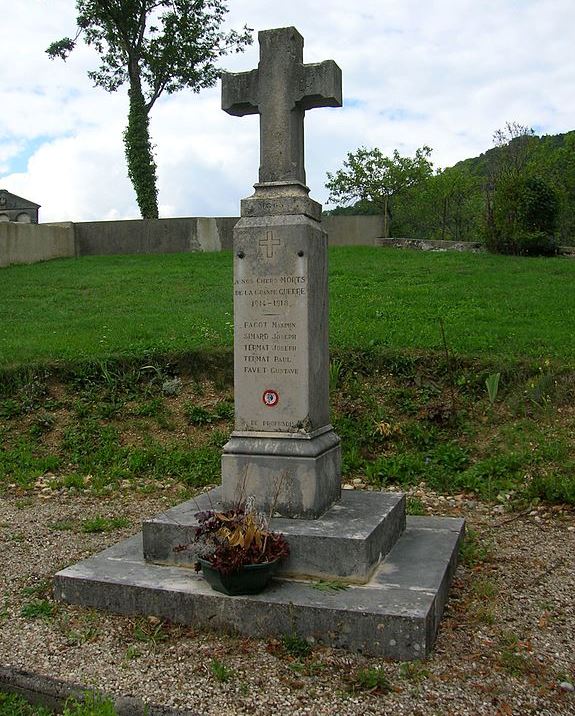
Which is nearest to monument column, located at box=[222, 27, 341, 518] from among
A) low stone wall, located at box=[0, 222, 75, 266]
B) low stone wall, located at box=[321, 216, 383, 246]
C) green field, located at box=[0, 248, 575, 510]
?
green field, located at box=[0, 248, 575, 510]

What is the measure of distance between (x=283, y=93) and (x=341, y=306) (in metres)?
7.13

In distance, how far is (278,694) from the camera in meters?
3.61

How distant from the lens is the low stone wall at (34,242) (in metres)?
20.2

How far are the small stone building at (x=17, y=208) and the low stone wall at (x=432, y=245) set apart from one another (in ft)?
50.4

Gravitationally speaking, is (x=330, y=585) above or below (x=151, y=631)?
above

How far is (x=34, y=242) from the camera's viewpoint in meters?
21.2

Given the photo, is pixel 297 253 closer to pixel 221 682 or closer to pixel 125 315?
pixel 221 682

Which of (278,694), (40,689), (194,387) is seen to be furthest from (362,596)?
(194,387)

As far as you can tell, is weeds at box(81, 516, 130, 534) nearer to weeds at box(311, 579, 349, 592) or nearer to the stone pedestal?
the stone pedestal

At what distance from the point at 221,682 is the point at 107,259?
18246 millimetres

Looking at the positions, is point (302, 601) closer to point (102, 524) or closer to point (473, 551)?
point (473, 551)

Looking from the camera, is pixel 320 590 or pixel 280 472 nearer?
pixel 320 590

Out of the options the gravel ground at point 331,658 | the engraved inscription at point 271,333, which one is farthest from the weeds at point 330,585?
the engraved inscription at point 271,333

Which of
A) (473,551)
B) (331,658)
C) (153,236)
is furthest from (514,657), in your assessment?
(153,236)
